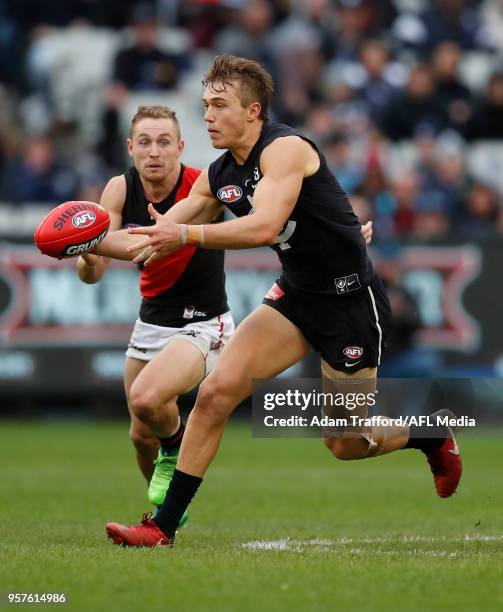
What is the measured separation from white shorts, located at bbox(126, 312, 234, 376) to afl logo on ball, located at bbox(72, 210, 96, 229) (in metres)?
1.28

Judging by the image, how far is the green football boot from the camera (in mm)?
7762

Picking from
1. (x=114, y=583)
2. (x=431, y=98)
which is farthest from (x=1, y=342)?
(x=114, y=583)

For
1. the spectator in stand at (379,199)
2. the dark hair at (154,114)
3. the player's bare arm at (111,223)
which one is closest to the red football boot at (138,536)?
the player's bare arm at (111,223)

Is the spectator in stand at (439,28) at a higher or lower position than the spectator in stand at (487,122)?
higher

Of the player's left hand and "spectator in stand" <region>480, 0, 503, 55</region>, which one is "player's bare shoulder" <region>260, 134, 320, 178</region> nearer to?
the player's left hand

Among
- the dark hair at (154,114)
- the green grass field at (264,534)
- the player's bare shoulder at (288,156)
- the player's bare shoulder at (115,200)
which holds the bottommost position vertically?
the green grass field at (264,534)

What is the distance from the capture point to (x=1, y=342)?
610 inches

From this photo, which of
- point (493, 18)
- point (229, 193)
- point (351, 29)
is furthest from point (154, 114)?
point (493, 18)

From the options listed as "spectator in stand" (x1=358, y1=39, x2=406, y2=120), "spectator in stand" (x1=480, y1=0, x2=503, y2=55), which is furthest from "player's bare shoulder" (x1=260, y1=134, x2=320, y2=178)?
"spectator in stand" (x1=480, y1=0, x2=503, y2=55)

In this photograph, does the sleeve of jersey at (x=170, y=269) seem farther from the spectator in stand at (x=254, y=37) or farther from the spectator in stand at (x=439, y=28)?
the spectator in stand at (x=439, y=28)

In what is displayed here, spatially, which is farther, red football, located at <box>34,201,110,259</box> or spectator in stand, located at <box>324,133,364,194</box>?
spectator in stand, located at <box>324,133,364,194</box>

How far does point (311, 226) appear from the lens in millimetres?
6969

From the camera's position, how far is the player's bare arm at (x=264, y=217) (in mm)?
6277

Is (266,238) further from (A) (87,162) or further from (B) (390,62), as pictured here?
(B) (390,62)
